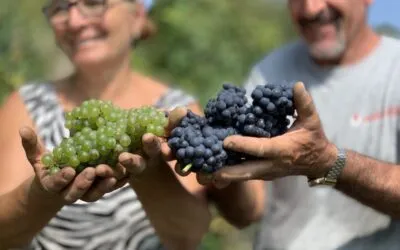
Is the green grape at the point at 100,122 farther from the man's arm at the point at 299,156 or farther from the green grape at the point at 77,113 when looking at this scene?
the man's arm at the point at 299,156

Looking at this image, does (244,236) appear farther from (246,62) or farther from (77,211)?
(77,211)

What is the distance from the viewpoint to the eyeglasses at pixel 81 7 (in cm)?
304

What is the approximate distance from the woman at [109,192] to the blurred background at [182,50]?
192cm

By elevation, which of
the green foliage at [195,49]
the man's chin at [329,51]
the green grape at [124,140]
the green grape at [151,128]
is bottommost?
the green foliage at [195,49]

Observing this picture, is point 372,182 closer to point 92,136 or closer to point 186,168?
point 186,168

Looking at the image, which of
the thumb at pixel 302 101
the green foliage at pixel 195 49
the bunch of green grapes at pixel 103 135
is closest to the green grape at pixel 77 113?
the bunch of green grapes at pixel 103 135

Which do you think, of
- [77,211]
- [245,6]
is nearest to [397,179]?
[77,211]

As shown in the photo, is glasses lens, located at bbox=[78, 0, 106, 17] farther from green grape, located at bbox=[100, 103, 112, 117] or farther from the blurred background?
the blurred background

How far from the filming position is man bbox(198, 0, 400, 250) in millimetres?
3004

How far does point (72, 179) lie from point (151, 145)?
0.73ft

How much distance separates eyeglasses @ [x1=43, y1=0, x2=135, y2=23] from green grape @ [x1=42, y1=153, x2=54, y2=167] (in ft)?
2.67

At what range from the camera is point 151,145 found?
2305mm

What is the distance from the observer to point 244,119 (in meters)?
2.29

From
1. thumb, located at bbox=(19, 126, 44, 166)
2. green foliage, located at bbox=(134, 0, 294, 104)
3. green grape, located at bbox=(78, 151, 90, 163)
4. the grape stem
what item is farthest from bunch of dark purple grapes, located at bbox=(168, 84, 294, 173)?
green foliage, located at bbox=(134, 0, 294, 104)
